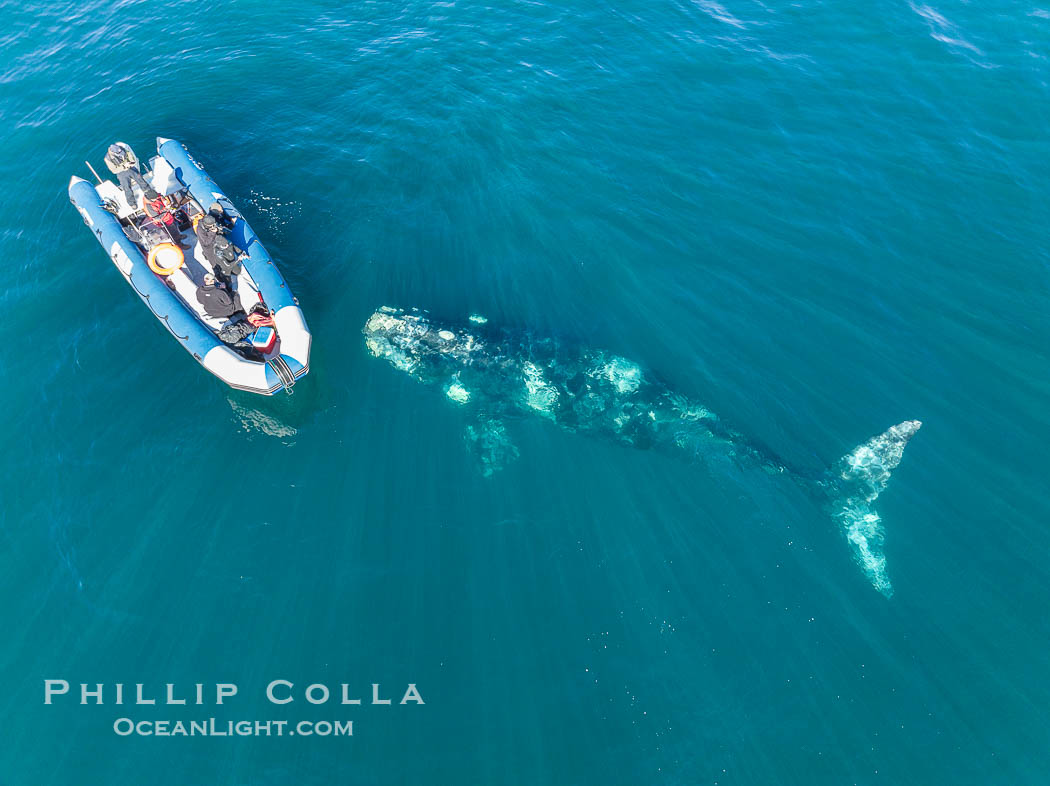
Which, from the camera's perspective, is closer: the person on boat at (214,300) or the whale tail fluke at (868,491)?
the whale tail fluke at (868,491)

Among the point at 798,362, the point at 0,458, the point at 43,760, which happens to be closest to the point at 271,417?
the point at 0,458

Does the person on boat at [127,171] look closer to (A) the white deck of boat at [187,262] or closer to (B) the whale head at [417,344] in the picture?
(A) the white deck of boat at [187,262]

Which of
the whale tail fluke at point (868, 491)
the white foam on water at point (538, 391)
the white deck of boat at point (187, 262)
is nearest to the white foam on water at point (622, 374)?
the white foam on water at point (538, 391)

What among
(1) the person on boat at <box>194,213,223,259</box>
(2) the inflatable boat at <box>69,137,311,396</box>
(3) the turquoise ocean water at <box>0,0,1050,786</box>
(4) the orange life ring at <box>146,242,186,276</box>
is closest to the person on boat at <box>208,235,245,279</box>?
(2) the inflatable boat at <box>69,137,311,396</box>

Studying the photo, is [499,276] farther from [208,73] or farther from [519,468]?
[208,73]

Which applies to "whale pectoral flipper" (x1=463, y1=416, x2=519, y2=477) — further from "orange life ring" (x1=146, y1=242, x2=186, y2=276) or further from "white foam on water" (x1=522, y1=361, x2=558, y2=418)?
"orange life ring" (x1=146, y1=242, x2=186, y2=276)

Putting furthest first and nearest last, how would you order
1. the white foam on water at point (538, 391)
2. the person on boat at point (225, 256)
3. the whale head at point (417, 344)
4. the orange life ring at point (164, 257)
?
1. the orange life ring at point (164, 257)
2. the person on boat at point (225, 256)
3. the whale head at point (417, 344)
4. the white foam on water at point (538, 391)
